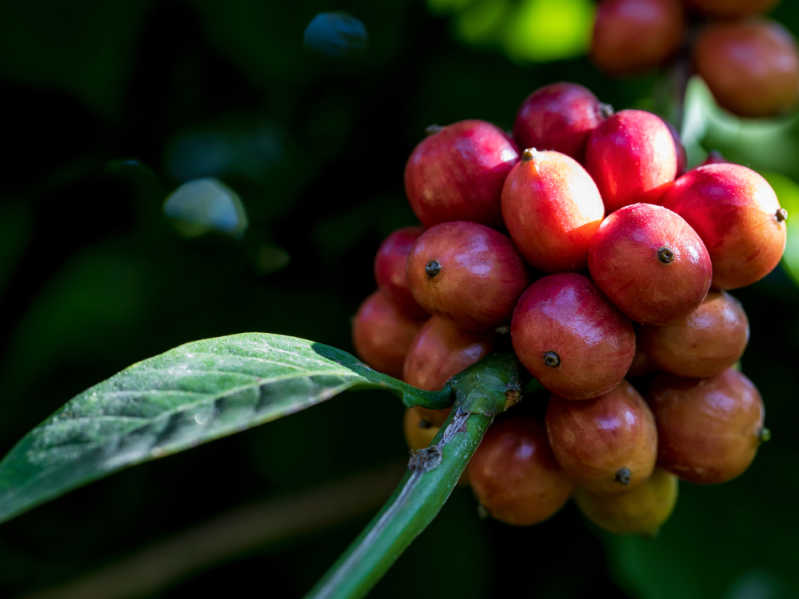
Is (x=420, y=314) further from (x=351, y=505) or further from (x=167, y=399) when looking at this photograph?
(x=351, y=505)

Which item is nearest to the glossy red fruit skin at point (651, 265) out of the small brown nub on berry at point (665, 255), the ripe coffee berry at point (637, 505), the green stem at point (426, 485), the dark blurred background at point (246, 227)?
the small brown nub on berry at point (665, 255)

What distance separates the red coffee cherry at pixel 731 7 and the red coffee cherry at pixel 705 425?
1.43 metres

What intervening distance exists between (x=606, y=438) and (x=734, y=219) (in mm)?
493

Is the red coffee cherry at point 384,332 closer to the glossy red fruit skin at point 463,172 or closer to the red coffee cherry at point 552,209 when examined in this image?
the glossy red fruit skin at point 463,172

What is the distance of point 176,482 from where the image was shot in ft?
11.3

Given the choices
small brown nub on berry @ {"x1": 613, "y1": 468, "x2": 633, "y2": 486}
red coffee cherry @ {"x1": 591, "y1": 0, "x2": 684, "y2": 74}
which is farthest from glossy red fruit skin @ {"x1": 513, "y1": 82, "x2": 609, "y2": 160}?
red coffee cherry @ {"x1": 591, "y1": 0, "x2": 684, "y2": 74}

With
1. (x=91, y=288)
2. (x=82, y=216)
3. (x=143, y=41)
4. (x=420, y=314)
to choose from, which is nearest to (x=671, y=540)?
(x=420, y=314)

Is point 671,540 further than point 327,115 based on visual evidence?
No

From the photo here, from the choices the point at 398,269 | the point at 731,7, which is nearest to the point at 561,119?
the point at 398,269

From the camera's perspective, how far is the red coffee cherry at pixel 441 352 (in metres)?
1.75

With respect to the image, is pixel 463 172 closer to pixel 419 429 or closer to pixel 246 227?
pixel 419 429

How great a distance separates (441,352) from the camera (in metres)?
1.77

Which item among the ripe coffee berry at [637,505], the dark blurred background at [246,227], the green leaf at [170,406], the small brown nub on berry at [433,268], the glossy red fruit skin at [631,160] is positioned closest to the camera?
the green leaf at [170,406]

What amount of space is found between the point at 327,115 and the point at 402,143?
311mm
